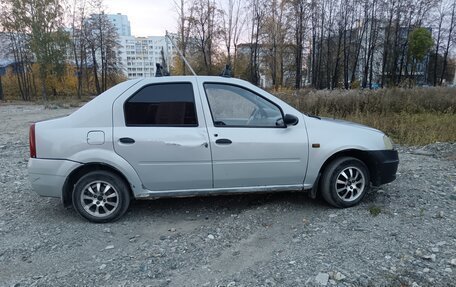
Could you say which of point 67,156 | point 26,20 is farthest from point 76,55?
point 67,156

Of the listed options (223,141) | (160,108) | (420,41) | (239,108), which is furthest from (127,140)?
(420,41)

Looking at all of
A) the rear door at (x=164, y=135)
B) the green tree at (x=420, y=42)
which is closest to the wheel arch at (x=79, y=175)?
the rear door at (x=164, y=135)

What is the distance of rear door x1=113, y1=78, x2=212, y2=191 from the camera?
11.8 ft

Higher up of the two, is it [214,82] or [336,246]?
[214,82]

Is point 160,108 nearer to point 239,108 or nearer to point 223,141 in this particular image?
point 223,141

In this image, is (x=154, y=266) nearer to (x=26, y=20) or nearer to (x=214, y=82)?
(x=214, y=82)

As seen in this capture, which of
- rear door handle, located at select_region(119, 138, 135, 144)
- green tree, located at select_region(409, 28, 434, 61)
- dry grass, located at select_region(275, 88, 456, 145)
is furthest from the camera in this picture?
green tree, located at select_region(409, 28, 434, 61)

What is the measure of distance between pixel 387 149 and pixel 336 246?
170 centimetres

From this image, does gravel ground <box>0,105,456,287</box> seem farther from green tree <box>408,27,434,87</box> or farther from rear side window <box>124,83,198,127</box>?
green tree <box>408,27,434,87</box>

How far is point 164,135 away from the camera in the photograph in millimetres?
3602

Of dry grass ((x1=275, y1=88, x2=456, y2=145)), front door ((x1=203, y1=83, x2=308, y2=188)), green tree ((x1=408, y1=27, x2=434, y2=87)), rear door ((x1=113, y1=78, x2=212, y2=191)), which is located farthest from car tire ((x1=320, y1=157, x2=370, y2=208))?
green tree ((x1=408, y1=27, x2=434, y2=87))

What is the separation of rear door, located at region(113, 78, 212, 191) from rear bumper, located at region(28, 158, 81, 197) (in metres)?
0.67

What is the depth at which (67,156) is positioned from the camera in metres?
3.57

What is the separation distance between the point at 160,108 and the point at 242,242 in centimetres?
187
